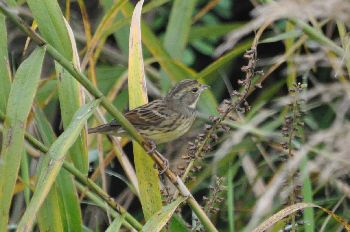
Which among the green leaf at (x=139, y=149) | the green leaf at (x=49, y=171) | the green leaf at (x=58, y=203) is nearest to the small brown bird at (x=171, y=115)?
the green leaf at (x=139, y=149)

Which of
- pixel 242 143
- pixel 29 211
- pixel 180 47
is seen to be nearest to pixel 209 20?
pixel 180 47

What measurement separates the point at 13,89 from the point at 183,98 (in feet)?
5.54

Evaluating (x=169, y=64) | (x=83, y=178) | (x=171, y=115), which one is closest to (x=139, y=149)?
(x=83, y=178)

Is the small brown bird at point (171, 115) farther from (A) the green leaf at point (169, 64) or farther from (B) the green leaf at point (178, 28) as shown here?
(B) the green leaf at point (178, 28)

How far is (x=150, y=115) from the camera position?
354cm

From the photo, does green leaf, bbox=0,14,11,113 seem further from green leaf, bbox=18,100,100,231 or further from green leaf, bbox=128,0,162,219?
green leaf, bbox=128,0,162,219

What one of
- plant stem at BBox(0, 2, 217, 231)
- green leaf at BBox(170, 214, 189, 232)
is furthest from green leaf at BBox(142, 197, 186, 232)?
green leaf at BBox(170, 214, 189, 232)

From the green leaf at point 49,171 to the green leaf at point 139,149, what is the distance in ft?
1.56

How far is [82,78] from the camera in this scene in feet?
6.91

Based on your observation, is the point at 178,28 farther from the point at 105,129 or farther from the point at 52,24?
the point at 52,24

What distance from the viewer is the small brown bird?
3479 millimetres

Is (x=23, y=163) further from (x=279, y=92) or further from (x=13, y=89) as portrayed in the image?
(x=279, y=92)

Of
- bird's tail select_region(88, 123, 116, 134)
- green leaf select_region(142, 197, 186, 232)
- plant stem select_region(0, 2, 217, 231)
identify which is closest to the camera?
plant stem select_region(0, 2, 217, 231)

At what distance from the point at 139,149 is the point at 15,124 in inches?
27.0
